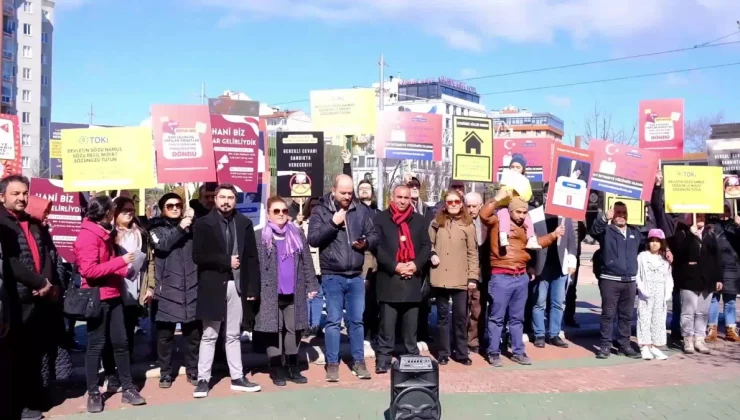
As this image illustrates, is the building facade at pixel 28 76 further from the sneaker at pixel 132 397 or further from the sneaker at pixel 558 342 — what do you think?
the sneaker at pixel 132 397

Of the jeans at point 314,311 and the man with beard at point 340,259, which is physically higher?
the man with beard at point 340,259

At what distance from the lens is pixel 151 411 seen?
679 centimetres

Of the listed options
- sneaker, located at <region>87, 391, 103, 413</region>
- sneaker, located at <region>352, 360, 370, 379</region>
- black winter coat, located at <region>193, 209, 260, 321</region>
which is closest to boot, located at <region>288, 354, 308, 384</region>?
sneaker, located at <region>352, 360, 370, 379</region>

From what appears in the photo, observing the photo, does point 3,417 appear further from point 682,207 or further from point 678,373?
point 682,207

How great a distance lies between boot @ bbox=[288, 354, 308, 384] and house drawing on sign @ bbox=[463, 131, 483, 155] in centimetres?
390

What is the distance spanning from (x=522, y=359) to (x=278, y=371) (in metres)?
2.96

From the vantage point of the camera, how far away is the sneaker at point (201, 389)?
→ 7.25 m

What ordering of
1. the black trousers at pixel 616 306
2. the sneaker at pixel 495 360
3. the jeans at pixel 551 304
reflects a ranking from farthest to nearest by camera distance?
the jeans at pixel 551 304, the black trousers at pixel 616 306, the sneaker at pixel 495 360

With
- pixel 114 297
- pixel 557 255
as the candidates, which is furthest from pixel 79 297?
pixel 557 255

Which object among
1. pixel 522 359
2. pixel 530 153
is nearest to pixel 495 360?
pixel 522 359

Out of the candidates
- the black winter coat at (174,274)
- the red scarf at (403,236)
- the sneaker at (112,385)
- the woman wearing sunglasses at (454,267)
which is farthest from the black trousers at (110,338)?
the woman wearing sunglasses at (454,267)

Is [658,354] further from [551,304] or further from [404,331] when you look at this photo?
[404,331]

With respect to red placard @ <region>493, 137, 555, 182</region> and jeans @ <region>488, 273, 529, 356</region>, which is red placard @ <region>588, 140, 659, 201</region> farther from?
red placard @ <region>493, 137, 555, 182</region>

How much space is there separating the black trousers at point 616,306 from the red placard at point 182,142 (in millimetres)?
4979
